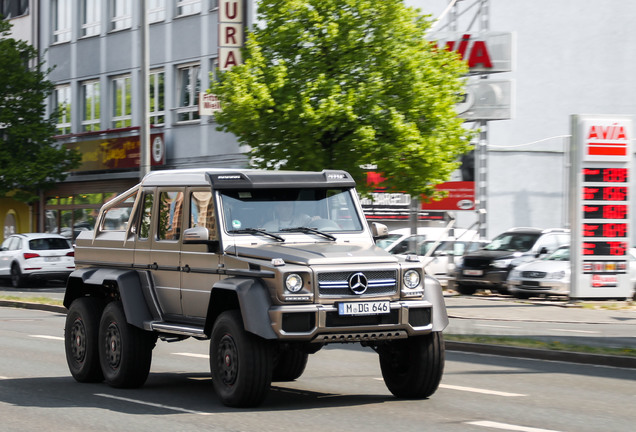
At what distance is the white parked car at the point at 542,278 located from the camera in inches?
1077

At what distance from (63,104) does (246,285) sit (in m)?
36.5

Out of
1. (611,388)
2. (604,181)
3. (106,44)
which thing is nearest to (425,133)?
(604,181)

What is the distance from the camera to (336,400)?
1009cm

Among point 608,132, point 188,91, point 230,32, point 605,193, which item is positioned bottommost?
point 605,193

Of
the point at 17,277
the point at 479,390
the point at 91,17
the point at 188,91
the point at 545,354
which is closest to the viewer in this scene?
the point at 479,390

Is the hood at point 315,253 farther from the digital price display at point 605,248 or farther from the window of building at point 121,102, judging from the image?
the window of building at point 121,102

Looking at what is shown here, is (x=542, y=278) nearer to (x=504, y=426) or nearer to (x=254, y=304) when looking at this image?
(x=254, y=304)

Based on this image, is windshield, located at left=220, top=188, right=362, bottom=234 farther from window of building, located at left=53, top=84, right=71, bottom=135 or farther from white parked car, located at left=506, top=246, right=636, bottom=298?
window of building, located at left=53, top=84, right=71, bottom=135

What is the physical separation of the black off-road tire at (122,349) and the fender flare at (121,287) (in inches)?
7.1

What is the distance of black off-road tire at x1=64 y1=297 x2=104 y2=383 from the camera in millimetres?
11516

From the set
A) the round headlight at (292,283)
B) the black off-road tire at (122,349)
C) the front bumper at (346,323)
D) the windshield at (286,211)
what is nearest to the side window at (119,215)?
the black off-road tire at (122,349)

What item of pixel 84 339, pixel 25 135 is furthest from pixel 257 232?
pixel 25 135

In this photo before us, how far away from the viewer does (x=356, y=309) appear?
363 inches

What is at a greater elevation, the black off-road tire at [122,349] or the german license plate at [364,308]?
the german license plate at [364,308]
